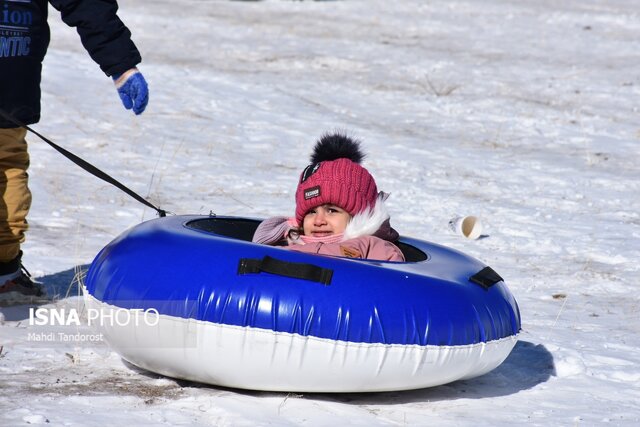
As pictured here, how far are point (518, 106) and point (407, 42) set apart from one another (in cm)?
377

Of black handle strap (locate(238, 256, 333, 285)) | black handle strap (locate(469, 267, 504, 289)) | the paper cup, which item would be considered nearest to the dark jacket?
black handle strap (locate(238, 256, 333, 285))

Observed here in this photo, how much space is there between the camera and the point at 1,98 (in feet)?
14.9

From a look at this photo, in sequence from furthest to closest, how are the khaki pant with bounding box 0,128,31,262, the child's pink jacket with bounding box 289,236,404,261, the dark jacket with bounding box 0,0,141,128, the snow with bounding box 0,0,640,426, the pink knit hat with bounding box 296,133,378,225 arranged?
the khaki pant with bounding box 0,128,31,262, the dark jacket with bounding box 0,0,141,128, the pink knit hat with bounding box 296,133,378,225, the child's pink jacket with bounding box 289,236,404,261, the snow with bounding box 0,0,640,426

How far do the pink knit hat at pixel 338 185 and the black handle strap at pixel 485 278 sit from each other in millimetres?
620

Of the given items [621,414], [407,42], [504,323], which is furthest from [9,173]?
[407,42]

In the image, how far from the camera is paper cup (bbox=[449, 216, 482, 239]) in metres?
6.99

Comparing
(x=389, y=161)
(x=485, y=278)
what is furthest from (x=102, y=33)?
(x=389, y=161)

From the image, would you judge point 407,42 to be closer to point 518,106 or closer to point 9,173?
point 518,106

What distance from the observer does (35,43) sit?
4.64m

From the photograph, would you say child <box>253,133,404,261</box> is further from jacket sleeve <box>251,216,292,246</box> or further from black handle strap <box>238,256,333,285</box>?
black handle strap <box>238,256,333,285</box>

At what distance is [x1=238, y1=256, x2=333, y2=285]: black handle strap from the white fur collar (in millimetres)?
796

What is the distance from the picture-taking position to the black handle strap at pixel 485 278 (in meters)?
4.00

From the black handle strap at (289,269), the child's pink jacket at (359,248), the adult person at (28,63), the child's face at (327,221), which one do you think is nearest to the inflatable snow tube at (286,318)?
the black handle strap at (289,269)

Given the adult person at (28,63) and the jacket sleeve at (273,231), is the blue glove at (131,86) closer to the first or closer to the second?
the adult person at (28,63)
